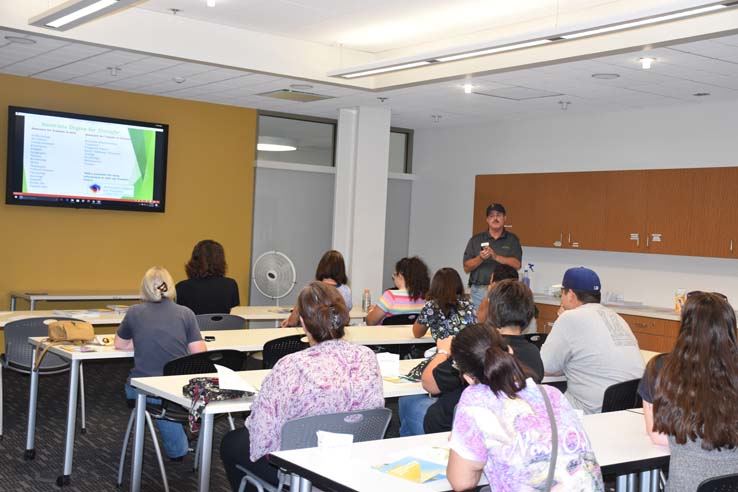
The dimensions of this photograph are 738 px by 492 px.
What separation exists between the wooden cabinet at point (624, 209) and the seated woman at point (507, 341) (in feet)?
13.8

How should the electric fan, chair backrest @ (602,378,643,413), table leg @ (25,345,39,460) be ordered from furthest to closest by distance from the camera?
the electric fan < table leg @ (25,345,39,460) < chair backrest @ (602,378,643,413)

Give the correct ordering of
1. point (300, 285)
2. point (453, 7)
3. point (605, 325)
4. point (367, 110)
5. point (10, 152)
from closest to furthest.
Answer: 1. point (605, 325)
2. point (453, 7)
3. point (10, 152)
4. point (367, 110)
5. point (300, 285)

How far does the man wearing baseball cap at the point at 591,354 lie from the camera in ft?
13.7

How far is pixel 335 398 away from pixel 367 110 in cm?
601

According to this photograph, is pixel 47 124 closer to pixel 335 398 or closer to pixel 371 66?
pixel 371 66

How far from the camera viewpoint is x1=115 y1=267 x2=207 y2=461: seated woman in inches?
180

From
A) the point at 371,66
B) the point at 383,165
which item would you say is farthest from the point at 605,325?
the point at 383,165

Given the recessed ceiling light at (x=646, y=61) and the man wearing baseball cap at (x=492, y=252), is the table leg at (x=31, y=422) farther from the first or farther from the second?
the recessed ceiling light at (x=646, y=61)

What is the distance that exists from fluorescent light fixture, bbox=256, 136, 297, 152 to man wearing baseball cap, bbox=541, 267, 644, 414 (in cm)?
581

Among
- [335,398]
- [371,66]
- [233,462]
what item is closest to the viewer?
[335,398]

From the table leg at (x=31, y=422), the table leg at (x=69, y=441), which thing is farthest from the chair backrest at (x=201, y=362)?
the table leg at (x=31, y=422)

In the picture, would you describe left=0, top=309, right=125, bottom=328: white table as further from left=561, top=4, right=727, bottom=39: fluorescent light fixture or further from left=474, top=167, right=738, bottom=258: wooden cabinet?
left=474, top=167, right=738, bottom=258: wooden cabinet

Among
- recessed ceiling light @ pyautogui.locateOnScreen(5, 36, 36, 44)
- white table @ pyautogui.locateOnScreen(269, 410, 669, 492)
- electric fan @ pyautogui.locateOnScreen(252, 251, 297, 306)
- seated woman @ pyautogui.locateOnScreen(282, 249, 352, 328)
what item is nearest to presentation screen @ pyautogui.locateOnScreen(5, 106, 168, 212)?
electric fan @ pyautogui.locateOnScreen(252, 251, 297, 306)

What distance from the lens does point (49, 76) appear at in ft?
25.5
